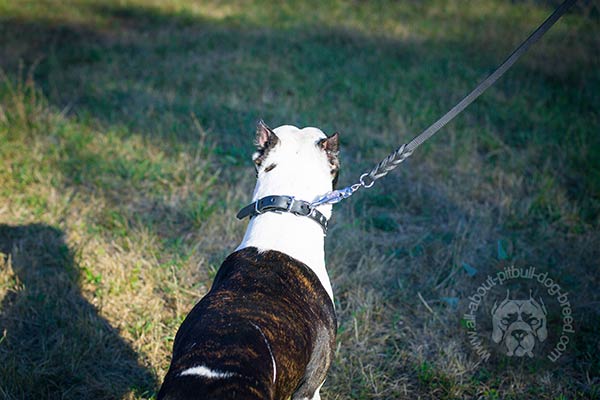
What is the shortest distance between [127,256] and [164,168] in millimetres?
1411

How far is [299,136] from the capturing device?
3.05m

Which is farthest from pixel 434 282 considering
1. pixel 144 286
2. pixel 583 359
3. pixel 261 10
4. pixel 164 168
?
pixel 261 10

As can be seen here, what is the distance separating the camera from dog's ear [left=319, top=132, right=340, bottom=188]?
300 cm

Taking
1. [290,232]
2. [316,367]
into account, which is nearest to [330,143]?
[290,232]

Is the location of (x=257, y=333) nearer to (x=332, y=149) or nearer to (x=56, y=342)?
(x=332, y=149)

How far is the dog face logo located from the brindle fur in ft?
5.75

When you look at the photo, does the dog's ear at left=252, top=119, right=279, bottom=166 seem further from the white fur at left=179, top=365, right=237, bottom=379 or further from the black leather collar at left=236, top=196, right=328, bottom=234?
the white fur at left=179, top=365, right=237, bottom=379

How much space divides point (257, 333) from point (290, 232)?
0.65 m

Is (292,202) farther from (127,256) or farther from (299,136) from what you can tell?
(127,256)

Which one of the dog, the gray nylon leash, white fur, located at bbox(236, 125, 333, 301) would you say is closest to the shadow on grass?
the dog

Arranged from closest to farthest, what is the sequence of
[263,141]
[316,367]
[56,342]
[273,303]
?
[273,303]
[316,367]
[263,141]
[56,342]

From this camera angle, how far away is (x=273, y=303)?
94.7 inches

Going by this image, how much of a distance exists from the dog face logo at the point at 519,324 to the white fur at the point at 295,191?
5.70 feet

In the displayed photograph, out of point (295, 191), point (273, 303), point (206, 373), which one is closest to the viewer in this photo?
point (206, 373)
